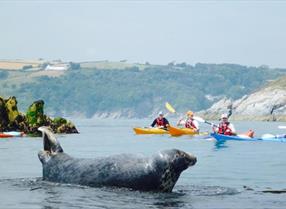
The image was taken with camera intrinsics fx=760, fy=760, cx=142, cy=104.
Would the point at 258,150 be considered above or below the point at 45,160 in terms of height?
below

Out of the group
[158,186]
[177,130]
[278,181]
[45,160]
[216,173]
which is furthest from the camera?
[177,130]

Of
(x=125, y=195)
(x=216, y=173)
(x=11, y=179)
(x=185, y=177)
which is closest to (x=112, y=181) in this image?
(x=125, y=195)

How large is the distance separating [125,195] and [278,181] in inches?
354

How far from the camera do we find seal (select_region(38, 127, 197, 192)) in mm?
20547

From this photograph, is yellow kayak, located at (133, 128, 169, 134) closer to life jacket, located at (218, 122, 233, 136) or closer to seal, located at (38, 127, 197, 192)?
life jacket, located at (218, 122, 233, 136)

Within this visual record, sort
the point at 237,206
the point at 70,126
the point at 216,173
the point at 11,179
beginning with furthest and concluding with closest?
the point at 70,126 < the point at 216,173 < the point at 11,179 < the point at 237,206

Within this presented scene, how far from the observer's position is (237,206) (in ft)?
63.2

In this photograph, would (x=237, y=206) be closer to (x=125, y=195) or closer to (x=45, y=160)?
(x=125, y=195)

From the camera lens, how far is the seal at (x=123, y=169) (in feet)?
67.4

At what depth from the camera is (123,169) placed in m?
21.1

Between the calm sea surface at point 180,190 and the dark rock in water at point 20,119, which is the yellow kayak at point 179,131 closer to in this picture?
the dark rock in water at point 20,119

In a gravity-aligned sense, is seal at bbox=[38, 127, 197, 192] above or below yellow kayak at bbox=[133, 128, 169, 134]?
above

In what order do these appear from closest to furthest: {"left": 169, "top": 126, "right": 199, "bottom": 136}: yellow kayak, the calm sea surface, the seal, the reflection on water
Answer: the reflection on water, the calm sea surface, the seal, {"left": 169, "top": 126, "right": 199, "bottom": 136}: yellow kayak

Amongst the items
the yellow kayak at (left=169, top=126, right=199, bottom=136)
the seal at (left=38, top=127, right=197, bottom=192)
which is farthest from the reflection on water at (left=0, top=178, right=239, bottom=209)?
the yellow kayak at (left=169, top=126, right=199, bottom=136)
